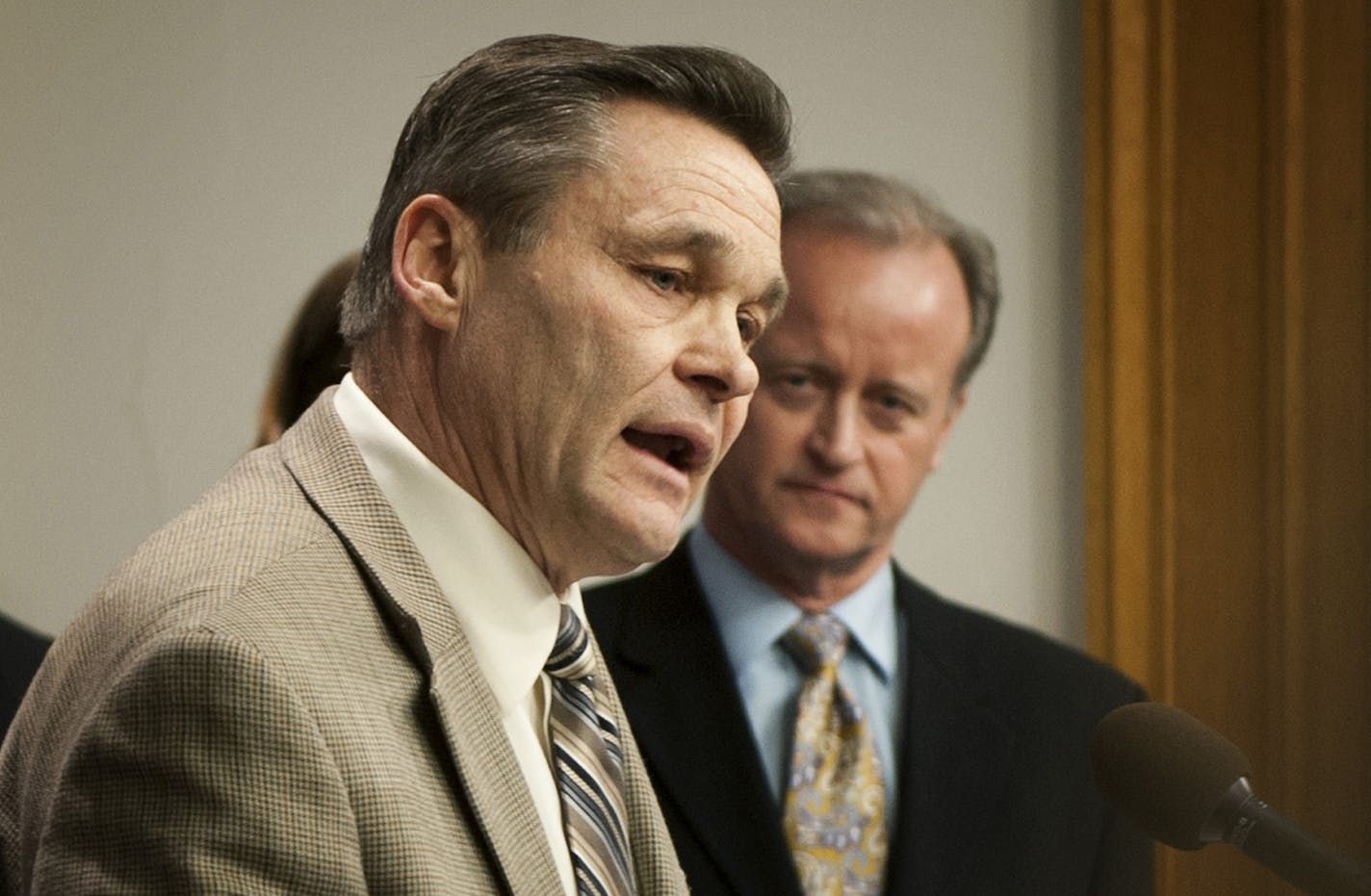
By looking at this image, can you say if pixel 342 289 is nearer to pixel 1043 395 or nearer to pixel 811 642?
pixel 811 642

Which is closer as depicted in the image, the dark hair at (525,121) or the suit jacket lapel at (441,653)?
the suit jacket lapel at (441,653)

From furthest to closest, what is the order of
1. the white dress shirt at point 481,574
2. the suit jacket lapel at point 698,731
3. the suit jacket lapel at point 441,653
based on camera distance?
the suit jacket lapel at point 698,731, the white dress shirt at point 481,574, the suit jacket lapel at point 441,653

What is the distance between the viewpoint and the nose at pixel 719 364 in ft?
3.36

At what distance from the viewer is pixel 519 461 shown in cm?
99

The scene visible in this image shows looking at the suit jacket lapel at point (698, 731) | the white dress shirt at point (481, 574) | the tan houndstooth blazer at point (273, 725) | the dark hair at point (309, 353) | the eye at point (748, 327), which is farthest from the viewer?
the dark hair at point (309, 353)

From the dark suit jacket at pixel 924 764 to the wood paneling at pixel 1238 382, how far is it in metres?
0.19

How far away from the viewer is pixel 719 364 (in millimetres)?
1034

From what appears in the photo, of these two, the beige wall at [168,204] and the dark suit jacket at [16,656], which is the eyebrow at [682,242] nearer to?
the beige wall at [168,204]

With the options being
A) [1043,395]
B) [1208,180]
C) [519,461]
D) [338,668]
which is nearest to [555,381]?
[519,461]

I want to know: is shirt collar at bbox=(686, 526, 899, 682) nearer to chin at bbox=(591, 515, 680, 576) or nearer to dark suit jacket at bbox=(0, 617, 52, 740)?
chin at bbox=(591, 515, 680, 576)

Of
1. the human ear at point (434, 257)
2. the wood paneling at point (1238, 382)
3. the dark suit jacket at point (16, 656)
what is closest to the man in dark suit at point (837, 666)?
the wood paneling at point (1238, 382)

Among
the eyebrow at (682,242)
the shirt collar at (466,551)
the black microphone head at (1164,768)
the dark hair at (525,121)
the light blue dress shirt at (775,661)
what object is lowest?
the light blue dress shirt at (775,661)

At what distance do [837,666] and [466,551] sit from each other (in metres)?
0.41

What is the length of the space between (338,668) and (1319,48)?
1.15 meters
